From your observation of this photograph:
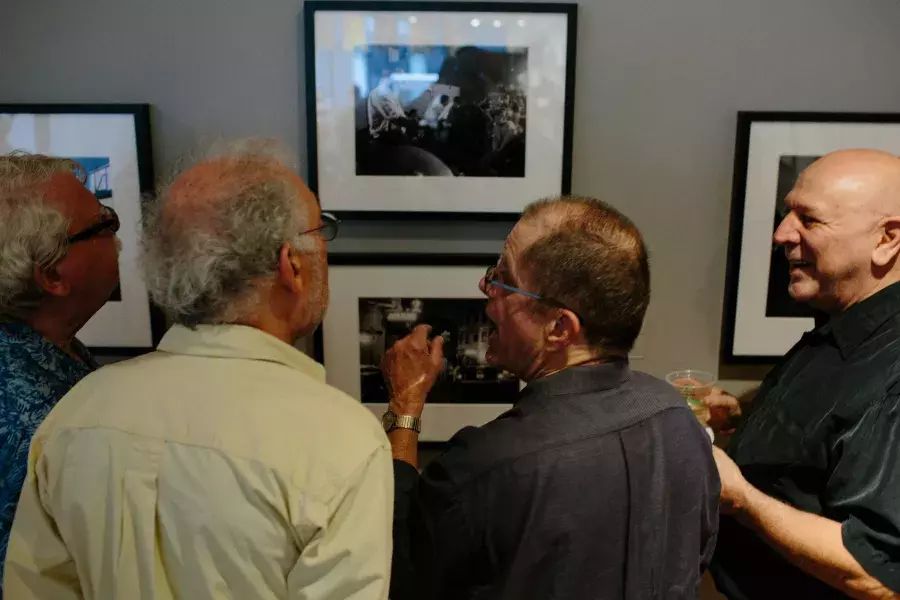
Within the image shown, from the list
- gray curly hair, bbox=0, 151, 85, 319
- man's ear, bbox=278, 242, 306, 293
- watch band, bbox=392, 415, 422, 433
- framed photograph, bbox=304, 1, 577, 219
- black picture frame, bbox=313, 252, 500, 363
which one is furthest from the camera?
black picture frame, bbox=313, 252, 500, 363

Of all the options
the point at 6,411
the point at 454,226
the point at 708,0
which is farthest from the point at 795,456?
the point at 6,411

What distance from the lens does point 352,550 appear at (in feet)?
2.77

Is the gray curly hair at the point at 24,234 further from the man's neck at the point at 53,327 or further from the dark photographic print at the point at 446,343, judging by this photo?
the dark photographic print at the point at 446,343

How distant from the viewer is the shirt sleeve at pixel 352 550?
84 cm

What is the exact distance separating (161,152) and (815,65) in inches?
58.9

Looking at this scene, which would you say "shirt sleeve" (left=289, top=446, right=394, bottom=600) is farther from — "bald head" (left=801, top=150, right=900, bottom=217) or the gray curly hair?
"bald head" (left=801, top=150, right=900, bottom=217)

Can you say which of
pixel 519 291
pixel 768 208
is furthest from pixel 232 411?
pixel 768 208

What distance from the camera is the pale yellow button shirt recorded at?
0.84 m

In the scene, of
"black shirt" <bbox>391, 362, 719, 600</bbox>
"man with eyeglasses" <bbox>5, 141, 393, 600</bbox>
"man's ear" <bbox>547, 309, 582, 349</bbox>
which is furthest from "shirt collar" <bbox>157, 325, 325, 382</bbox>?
"man's ear" <bbox>547, 309, 582, 349</bbox>

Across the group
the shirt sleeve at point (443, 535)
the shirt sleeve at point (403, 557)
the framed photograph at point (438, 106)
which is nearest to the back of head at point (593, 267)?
the shirt sleeve at point (443, 535)

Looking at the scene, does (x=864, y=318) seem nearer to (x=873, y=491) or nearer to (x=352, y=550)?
(x=873, y=491)

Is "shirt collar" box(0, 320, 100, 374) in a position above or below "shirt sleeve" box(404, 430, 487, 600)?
above

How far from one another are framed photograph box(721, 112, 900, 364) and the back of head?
776mm

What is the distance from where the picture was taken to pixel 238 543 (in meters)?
0.85
